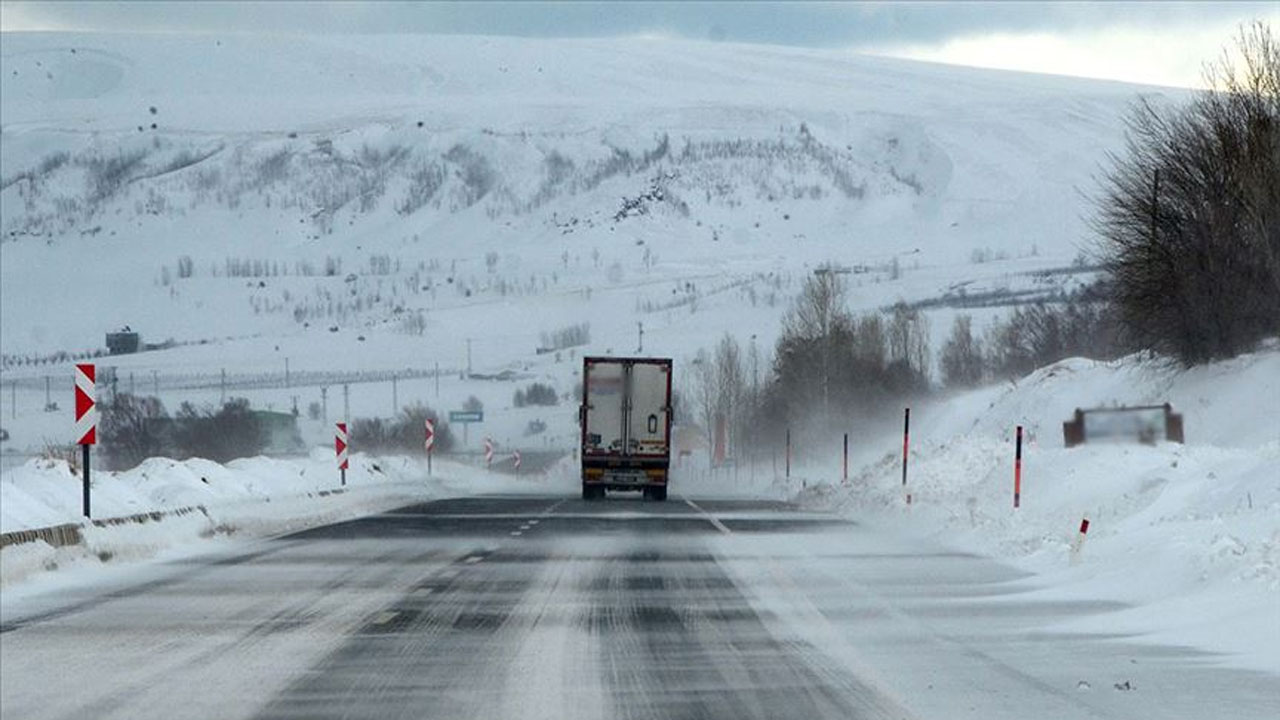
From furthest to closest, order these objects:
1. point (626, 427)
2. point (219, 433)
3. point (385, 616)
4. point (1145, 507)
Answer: point (219, 433)
point (626, 427)
point (1145, 507)
point (385, 616)

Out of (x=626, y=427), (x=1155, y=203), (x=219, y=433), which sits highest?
(x=1155, y=203)

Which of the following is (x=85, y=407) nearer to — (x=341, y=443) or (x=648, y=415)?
(x=341, y=443)

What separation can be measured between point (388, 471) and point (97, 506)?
3497 cm

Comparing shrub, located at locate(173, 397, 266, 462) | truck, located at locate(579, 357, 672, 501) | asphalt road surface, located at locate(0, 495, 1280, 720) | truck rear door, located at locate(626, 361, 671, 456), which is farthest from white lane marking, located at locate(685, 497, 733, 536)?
shrub, located at locate(173, 397, 266, 462)

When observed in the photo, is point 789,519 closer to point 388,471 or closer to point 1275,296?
point 1275,296

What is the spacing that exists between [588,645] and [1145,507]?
34.0ft

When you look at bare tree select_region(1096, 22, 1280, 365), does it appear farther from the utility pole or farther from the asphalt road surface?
the asphalt road surface

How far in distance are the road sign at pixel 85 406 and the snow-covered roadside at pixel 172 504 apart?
121 cm

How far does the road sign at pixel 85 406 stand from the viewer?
2727 cm

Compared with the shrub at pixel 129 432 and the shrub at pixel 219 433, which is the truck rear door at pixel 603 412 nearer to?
the shrub at pixel 219 433

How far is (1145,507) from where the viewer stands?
888 inches

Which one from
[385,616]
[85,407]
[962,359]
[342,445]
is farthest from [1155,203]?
[962,359]

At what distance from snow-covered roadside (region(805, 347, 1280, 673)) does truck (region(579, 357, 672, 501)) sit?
14.7 feet

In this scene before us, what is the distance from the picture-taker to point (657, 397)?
5031 cm
